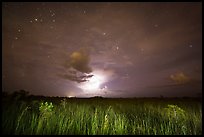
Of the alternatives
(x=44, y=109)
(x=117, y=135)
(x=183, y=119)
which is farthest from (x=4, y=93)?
(x=183, y=119)

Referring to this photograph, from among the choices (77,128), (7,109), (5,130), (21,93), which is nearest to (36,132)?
(5,130)

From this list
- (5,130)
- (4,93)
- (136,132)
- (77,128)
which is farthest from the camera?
(4,93)

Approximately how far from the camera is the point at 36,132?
12.4 feet

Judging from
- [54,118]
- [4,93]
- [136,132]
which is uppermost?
[4,93]

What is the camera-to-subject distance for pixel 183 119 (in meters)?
5.86

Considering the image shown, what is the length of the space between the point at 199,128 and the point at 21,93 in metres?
5.61

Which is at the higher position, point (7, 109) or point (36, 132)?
point (7, 109)

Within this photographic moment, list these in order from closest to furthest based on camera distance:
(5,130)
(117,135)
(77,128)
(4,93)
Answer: (5,130)
(117,135)
(77,128)
(4,93)

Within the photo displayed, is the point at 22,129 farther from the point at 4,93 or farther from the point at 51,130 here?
the point at 4,93

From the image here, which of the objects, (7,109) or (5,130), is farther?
(7,109)

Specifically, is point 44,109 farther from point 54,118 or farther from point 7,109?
point 7,109

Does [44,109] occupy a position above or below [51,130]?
above

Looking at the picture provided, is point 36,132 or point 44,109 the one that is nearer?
point 36,132

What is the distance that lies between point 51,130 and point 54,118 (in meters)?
0.51
